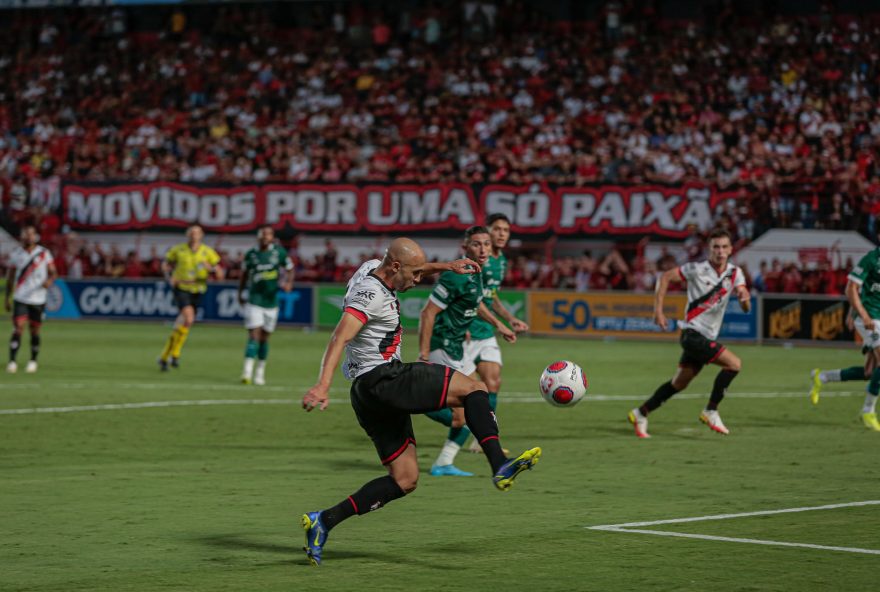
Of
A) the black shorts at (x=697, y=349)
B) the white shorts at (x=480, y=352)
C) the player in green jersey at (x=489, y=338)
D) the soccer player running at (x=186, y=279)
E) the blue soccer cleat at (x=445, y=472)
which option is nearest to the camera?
the blue soccer cleat at (x=445, y=472)

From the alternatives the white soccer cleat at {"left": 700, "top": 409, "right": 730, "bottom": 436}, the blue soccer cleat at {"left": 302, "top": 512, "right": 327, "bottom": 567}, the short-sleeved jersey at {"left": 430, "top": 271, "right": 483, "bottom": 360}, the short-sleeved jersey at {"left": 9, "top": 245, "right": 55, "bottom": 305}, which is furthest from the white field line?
the short-sleeved jersey at {"left": 9, "top": 245, "right": 55, "bottom": 305}

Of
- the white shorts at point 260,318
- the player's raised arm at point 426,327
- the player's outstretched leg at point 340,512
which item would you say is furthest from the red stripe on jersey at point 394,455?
the white shorts at point 260,318

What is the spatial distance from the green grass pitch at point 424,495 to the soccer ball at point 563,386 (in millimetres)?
857

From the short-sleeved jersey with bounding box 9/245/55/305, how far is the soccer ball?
1544 cm

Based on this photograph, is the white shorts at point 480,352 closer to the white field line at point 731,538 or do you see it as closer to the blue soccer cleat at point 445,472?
the blue soccer cleat at point 445,472

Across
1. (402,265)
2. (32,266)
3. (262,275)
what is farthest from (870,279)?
(32,266)

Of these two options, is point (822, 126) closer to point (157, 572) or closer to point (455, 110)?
point (455, 110)

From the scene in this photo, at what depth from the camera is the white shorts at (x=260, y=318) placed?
2353cm

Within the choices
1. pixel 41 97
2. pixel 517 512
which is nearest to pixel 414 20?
pixel 41 97

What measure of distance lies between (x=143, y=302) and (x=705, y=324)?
2753cm

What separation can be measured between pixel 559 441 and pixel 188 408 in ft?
19.8

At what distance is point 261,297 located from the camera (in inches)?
938

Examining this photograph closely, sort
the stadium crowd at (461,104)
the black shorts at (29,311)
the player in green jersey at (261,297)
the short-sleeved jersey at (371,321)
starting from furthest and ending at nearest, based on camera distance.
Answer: the stadium crowd at (461,104) < the black shorts at (29,311) < the player in green jersey at (261,297) < the short-sleeved jersey at (371,321)

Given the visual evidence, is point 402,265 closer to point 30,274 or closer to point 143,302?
point 30,274
